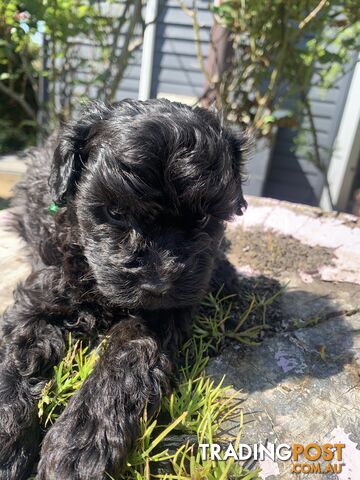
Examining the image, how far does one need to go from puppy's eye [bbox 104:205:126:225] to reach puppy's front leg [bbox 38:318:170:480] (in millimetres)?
464

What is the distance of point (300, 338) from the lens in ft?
7.08

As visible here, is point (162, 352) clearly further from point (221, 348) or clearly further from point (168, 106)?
point (168, 106)

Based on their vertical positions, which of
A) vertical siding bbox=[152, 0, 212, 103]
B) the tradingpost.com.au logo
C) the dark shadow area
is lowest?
the tradingpost.com.au logo

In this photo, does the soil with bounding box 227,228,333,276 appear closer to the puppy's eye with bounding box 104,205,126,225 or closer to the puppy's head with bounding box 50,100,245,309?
the puppy's head with bounding box 50,100,245,309

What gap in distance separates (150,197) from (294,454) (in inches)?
42.5

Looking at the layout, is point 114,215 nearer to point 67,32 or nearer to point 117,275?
point 117,275

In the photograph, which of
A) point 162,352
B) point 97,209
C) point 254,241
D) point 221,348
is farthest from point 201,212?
point 254,241

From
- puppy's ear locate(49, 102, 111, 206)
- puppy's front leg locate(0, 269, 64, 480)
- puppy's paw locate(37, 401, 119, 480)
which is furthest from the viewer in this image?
puppy's ear locate(49, 102, 111, 206)

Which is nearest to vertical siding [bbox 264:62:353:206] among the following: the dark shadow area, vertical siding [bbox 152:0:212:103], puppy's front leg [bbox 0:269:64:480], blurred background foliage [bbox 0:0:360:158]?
blurred background foliage [bbox 0:0:360:158]

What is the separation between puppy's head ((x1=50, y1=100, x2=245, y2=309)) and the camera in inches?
62.9

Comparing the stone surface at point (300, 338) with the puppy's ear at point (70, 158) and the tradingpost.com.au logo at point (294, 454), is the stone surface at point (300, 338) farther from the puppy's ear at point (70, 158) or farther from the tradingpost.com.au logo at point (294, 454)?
the puppy's ear at point (70, 158)

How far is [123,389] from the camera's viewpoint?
1.56 m

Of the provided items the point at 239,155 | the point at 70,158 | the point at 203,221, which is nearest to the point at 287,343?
the point at 203,221

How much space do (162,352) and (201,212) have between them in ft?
1.94
